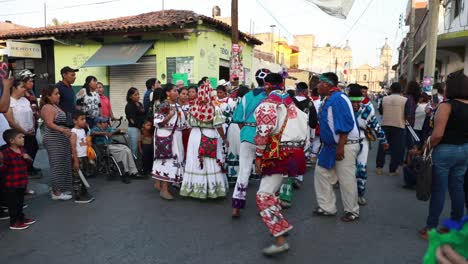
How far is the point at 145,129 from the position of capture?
22.3ft

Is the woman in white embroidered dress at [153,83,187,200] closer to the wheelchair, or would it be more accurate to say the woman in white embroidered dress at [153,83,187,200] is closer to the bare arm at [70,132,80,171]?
the bare arm at [70,132,80,171]

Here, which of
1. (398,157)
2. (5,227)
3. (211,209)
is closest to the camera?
(5,227)

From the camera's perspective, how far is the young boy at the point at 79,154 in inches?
215

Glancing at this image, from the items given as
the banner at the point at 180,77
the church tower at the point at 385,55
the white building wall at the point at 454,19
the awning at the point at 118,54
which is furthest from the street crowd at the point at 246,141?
the church tower at the point at 385,55

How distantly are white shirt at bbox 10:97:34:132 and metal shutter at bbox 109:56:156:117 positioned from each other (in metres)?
8.75

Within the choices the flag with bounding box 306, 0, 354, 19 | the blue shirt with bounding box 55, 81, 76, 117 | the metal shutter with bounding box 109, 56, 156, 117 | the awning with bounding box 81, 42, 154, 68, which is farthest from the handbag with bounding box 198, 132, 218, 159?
the metal shutter with bounding box 109, 56, 156, 117

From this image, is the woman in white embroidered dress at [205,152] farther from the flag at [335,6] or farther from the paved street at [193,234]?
the flag at [335,6]

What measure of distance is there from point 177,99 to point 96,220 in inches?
83.8

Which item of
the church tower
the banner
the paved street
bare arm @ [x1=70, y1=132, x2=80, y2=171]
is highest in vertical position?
the church tower

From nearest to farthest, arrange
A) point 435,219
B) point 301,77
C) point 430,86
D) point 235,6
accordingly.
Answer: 1. point 435,219
2. point 430,86
3. point 235,6
4. point 301,77

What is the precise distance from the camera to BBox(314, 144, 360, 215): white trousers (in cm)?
455

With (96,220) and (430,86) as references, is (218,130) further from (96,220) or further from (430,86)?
(430,86)

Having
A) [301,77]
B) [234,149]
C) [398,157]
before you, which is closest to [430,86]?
[398,157]

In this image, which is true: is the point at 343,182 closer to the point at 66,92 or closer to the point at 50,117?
the point at 50,117
